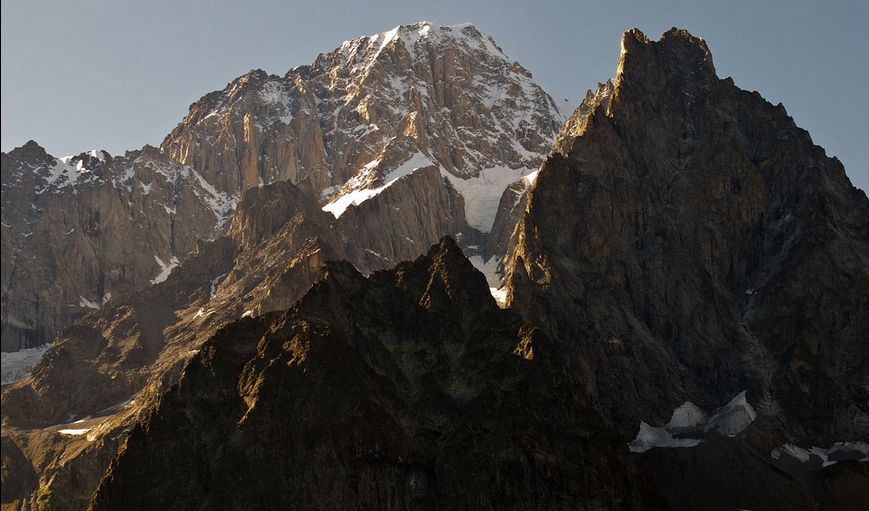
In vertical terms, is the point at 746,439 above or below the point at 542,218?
below

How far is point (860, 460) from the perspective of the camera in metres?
147

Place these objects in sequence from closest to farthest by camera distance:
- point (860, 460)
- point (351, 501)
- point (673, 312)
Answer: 1. point (351, 501)
2. point (860, 460)
3. point (673, 312)

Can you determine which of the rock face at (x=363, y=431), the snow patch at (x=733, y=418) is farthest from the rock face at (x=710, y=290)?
the rock face at (x=363, y=431)

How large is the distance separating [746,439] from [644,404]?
17500mm

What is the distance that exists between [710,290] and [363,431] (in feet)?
278

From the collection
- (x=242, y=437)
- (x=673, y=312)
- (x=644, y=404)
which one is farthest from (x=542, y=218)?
(x=242, y=437)

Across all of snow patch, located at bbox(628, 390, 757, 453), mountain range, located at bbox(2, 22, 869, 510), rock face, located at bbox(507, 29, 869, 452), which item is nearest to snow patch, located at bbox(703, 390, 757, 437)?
snow patch, located at bbox(628, 390, 757, 453)

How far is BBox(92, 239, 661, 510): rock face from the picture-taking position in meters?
118

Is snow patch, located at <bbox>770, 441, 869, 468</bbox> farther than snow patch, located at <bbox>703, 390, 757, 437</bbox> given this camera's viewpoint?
No

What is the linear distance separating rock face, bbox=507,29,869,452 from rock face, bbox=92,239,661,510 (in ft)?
91.2

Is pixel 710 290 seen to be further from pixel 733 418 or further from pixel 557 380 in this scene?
pixel 557 380

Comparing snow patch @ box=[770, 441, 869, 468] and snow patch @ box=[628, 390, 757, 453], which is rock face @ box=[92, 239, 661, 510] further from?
snow patch @ box=[770, 441, 869, 468]

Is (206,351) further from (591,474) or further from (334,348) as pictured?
(591,474)

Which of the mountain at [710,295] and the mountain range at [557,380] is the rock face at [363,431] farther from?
the mountain at [710,295]
